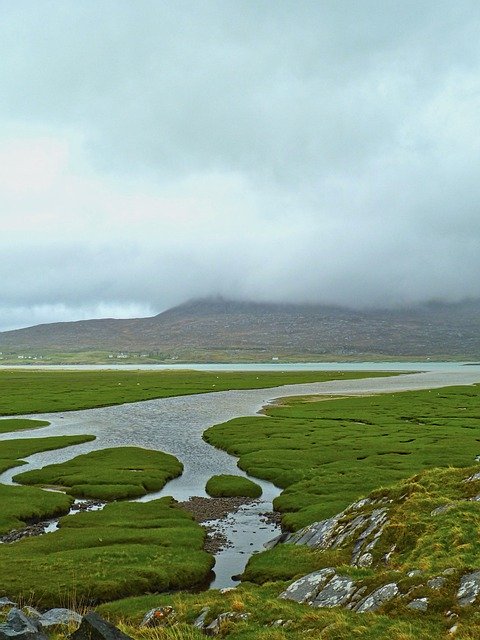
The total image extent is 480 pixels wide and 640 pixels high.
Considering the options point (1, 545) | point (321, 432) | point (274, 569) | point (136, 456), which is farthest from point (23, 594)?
point (321, 432)

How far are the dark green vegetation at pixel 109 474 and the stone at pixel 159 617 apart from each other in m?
28.8

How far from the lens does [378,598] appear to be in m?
16.6

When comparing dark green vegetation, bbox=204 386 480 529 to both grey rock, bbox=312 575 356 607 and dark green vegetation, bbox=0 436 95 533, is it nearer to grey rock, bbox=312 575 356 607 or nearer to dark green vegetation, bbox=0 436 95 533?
→ dark green vegetation, bbox=0 436 95 533

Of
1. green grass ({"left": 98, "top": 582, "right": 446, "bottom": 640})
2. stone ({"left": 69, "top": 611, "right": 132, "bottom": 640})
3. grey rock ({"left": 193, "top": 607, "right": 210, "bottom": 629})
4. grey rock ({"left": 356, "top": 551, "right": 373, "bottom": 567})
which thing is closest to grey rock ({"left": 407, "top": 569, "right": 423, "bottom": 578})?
green grass ({"left": 98, "top": 582, "right": 446, "bottom": 640})

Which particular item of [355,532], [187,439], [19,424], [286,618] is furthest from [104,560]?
[19,424]

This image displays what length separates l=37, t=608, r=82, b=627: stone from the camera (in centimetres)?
1889

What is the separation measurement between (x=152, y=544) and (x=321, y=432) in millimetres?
48732

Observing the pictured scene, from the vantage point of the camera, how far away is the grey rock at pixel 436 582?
52.2 feet

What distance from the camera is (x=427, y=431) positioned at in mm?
78312

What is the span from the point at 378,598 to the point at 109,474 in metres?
42.4

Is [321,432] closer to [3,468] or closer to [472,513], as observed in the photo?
[3,468]

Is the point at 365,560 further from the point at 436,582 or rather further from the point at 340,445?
the point at 340,445

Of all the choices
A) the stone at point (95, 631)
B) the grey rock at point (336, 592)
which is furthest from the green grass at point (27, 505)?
the stone at point (95, 631)

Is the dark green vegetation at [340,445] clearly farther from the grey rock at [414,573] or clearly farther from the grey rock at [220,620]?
the grey rock at [220,620]
